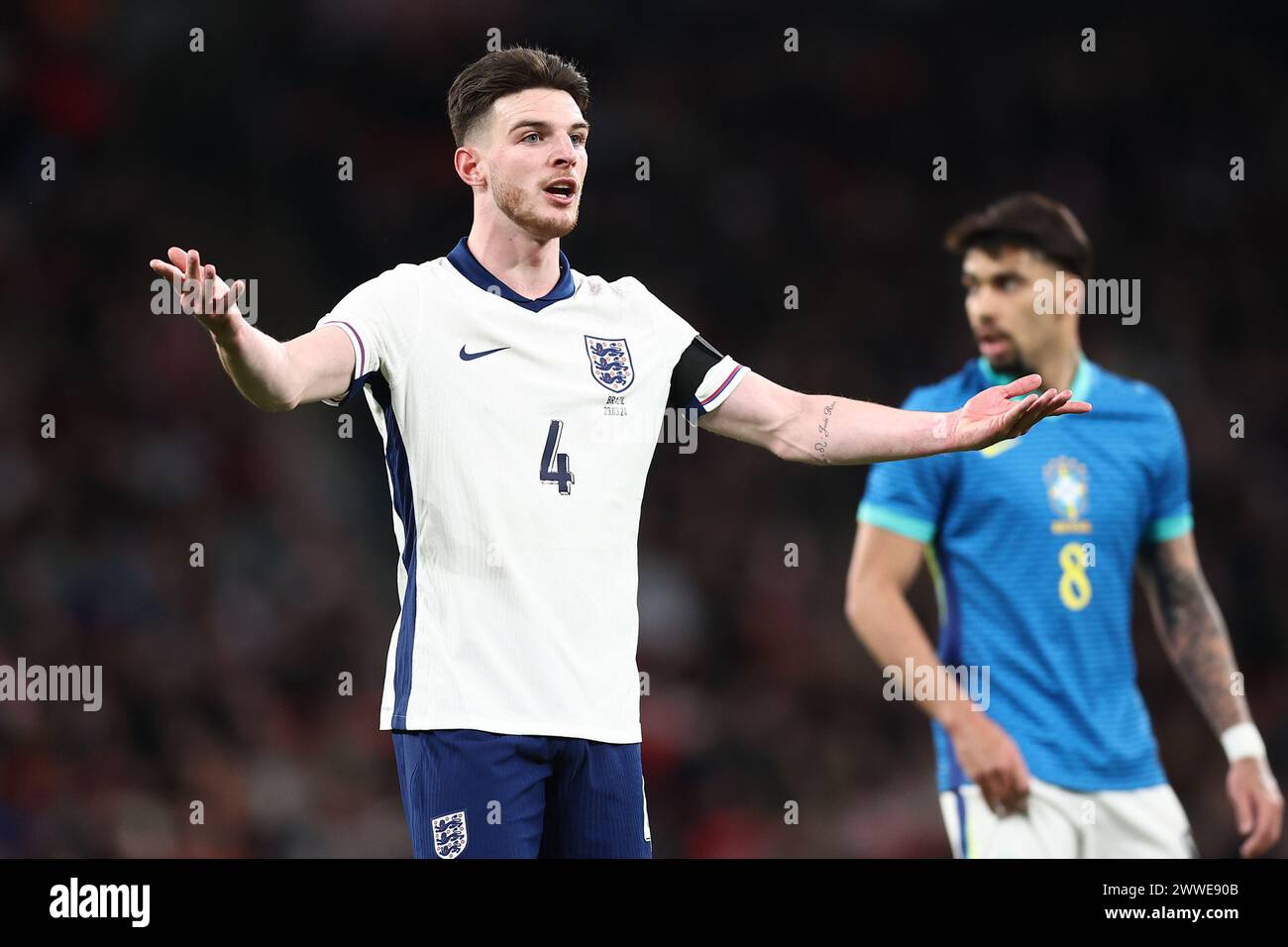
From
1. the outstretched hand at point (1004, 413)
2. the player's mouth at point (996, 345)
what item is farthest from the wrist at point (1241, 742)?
the outstretched hand at point (1004, 413)

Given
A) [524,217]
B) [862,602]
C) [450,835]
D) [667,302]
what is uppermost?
[667,302]

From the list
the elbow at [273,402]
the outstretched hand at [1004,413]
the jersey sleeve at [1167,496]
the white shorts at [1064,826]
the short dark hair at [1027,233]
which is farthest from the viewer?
the short dark hair at [1027,233]

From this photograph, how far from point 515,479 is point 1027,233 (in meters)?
3.41

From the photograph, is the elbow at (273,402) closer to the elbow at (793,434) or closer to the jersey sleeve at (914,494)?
the elbow at (793,434)

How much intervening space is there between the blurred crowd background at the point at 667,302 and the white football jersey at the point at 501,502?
16.3 feet

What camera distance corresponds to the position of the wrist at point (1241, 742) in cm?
604

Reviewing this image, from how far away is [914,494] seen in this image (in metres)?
6.08

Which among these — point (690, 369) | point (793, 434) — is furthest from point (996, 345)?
point (690, 369)

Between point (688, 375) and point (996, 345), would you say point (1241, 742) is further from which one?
point (688, 375)

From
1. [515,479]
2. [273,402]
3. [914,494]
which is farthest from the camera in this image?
[914,494]

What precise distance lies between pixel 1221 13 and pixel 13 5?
7.97 metres

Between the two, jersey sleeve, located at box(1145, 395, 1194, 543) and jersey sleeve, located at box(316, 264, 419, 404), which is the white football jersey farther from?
jersey sleeve, located at box(1145, 395, 1194, 543)
